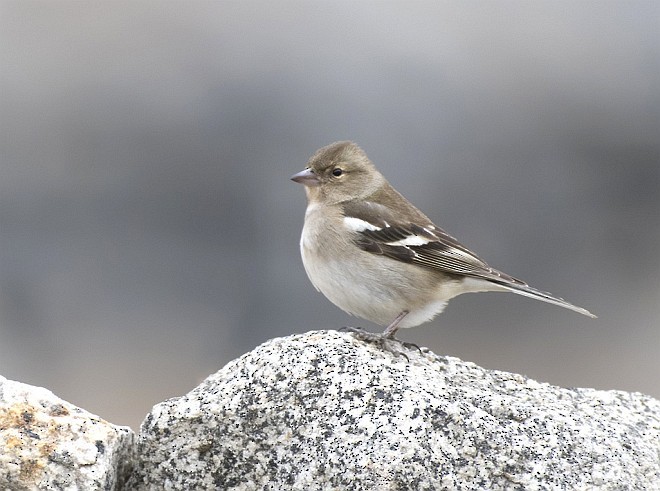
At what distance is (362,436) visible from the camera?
440 cm

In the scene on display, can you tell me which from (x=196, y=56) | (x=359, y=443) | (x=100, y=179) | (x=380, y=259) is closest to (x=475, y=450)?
(x=359, y=443)

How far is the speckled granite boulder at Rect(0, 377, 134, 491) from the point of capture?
4156mm

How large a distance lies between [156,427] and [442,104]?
751 centimetres

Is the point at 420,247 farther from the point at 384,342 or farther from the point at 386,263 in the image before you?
the point at 384,342

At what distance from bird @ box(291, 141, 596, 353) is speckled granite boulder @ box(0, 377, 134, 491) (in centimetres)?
213

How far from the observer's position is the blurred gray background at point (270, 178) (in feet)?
34.3

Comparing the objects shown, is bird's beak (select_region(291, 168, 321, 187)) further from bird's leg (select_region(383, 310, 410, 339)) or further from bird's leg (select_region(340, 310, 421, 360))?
bird's leg (select_region(340, 310, 421, 360))

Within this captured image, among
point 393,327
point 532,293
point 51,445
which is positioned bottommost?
point 51,445

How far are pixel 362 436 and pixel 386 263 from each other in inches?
88.7

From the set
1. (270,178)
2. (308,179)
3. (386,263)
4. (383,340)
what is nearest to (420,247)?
(386,263)

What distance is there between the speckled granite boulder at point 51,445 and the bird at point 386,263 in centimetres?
213

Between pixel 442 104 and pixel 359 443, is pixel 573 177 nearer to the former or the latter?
pixel 442 104

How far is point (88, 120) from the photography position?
11305 millimetres

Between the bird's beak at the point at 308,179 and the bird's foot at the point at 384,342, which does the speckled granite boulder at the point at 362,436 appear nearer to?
the bird's foot at the point at 384,342
